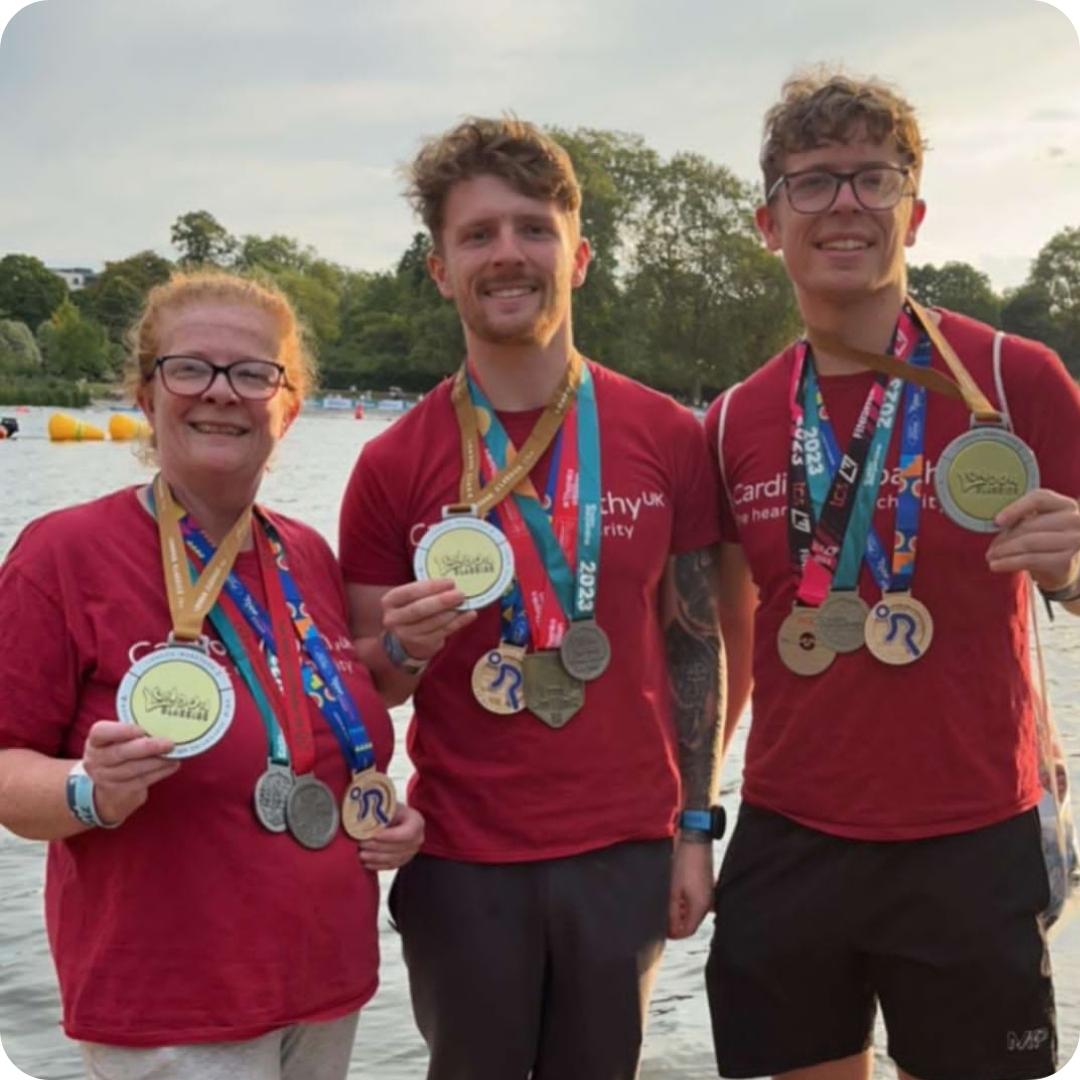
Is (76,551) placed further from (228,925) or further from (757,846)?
(757,846)

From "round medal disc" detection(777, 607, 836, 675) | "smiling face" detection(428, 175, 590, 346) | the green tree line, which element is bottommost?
"round medal disc" detection(777, 607, 836, 675)

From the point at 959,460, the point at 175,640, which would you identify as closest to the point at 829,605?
the point at 959,460

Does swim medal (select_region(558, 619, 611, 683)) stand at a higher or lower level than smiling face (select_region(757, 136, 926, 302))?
lower

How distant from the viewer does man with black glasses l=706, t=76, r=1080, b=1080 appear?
3.17 m

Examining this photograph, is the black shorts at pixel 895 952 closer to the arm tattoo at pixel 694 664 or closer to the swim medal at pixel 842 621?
the arm tattoo at pixel 694 664

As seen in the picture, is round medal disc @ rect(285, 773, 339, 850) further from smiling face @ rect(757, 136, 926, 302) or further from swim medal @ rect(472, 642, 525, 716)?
smiling face @ rect(757, 136, 926, 302)

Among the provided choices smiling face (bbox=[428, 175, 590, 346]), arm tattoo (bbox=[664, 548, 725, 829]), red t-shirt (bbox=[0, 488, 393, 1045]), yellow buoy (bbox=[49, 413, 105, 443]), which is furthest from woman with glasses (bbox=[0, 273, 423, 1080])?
yellow buoy (bbox=[49, 413, 105, 443])

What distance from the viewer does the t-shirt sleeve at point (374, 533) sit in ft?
10.9

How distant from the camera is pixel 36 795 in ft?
8.09

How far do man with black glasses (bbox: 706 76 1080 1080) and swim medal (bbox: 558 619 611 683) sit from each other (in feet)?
1.44

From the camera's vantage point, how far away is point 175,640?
8.64 ft

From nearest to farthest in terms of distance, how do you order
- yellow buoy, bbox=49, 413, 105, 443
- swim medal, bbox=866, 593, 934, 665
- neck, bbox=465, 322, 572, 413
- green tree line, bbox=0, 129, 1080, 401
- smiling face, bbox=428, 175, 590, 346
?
swim medal, bbox=866, 593, 934, 665 → smiling face, bbox=428, 175, 590, 346 → neck, bbox=465, 322, 572, 413 → yellow buoy, bbox=49, 413, 105, 443 → green tree line, bbox=0, 129, 1080, 401

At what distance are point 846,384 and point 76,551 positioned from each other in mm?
1863

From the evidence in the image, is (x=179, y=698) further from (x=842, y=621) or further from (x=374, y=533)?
(x=842, y=621)
